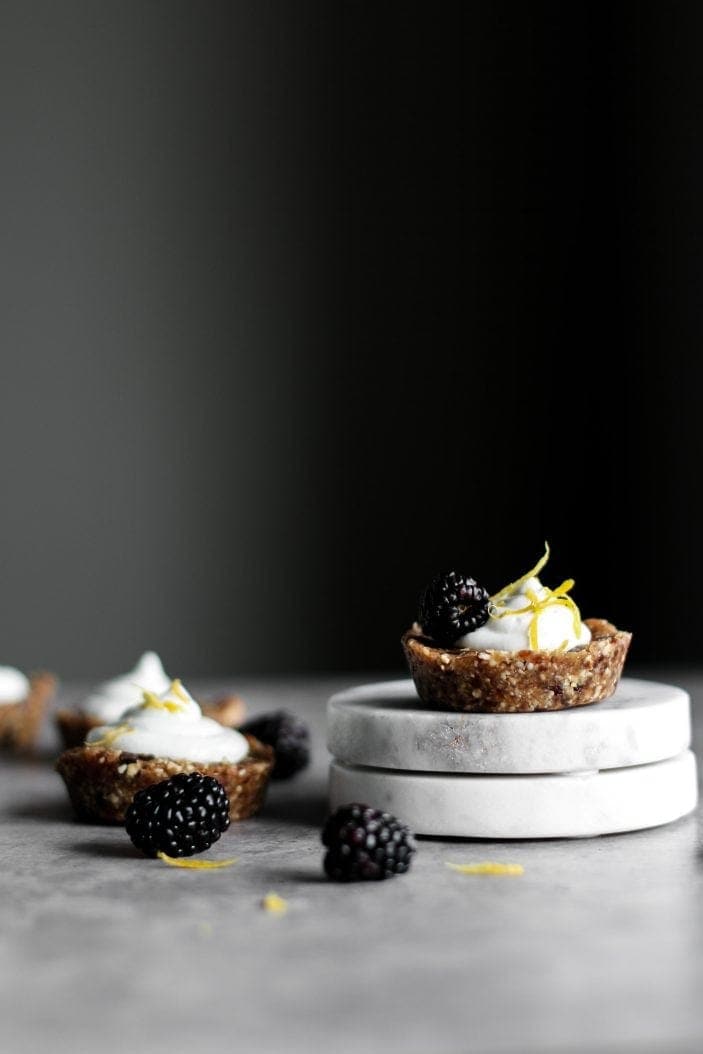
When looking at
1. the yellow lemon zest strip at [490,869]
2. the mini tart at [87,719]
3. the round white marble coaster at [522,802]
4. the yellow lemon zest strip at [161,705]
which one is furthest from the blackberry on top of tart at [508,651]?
the mini tart at [87,719]

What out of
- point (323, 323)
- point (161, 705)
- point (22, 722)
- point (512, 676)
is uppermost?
point (323, 323)

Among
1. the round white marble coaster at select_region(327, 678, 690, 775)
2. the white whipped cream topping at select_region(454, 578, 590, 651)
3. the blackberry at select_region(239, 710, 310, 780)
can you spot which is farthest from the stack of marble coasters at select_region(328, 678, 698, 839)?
the blackberry at select_region(239, 710, 310, 780)

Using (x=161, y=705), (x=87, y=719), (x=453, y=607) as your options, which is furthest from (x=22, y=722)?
(x=453, y=607)

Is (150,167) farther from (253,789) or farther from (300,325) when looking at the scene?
(253,789)

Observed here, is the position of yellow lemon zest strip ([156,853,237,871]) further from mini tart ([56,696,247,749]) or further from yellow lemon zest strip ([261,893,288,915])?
mini tart ([56,696,247,749])

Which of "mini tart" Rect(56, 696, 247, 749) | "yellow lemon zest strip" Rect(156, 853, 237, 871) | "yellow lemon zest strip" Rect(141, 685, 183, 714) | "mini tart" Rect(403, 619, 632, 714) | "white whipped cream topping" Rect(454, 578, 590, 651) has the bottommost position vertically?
"mini tart" Rect(56, 696, 247, 749)

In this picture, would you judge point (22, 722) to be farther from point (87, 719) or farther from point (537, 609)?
point (537, 609)
